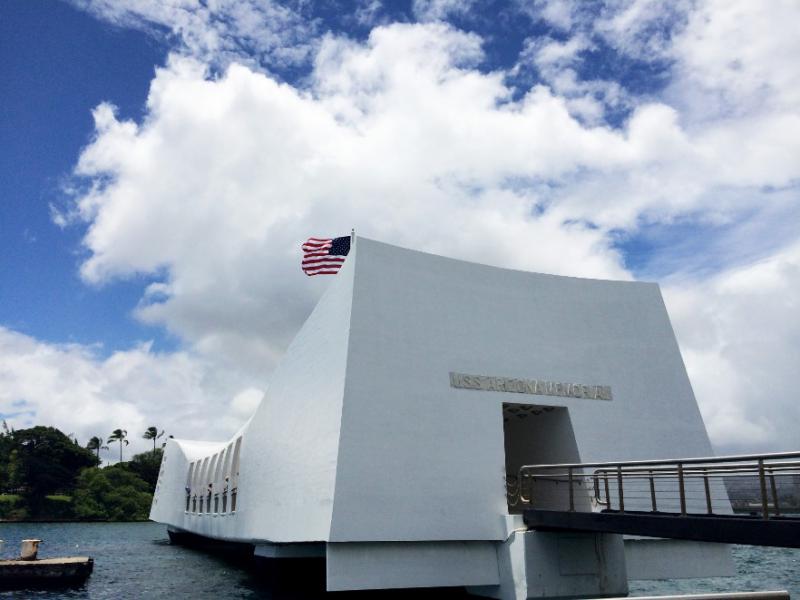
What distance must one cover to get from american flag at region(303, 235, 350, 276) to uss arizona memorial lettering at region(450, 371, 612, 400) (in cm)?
518

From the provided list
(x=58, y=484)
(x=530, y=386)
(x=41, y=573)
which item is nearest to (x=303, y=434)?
(x=530, y=386)

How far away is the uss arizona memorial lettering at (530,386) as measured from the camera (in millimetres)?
14930

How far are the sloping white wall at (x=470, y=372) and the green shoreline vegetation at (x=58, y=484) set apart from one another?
65.0 metres

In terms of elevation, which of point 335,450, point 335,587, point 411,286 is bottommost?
point 335,587

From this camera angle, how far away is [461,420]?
1455 centimetres

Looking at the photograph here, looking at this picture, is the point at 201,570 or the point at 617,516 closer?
the point at 617,516

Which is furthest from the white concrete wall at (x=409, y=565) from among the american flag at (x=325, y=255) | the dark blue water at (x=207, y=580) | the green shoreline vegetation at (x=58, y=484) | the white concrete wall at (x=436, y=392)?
the green shoreline vegetation at (x=58, y=484)

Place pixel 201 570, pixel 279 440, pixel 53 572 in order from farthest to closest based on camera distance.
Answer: pixel 201 570
pixel 53 572
pixel 279 440

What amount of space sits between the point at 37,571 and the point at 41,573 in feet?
0.41

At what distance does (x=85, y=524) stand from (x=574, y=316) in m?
62.9

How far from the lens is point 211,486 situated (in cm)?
2798

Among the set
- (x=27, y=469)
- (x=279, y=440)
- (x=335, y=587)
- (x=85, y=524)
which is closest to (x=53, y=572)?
(x=279, y=440)

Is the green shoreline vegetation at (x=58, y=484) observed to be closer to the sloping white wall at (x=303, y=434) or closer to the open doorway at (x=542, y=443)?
the sloping white wall at (x=303, y=434)

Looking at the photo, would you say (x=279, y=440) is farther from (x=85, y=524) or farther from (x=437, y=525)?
(x=85, y=524)
